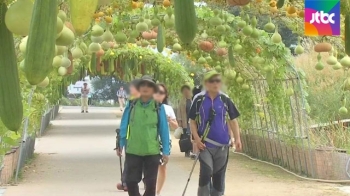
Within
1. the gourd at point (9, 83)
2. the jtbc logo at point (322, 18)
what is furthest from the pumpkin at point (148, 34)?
the gourd at point (9, 83)

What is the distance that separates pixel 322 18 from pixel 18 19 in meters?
5.10

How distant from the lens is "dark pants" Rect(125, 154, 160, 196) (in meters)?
6.47

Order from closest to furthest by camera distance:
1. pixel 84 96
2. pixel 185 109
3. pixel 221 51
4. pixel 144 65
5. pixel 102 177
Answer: pixel 102 177 < pixel 221 51 < pixel 185 109 < pixel 144 65 < pixel 84 96

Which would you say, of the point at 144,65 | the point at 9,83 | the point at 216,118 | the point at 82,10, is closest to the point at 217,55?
the point at 216,118

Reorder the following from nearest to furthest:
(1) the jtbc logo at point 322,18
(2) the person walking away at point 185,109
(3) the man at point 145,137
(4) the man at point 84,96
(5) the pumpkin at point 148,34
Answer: (1) the jtbc logo at point 322,18
(3) the man at point 145,137
(5) the pumpkin at point 148,34
(2) the person walking away at point 185,109
(4) the man at point 84,96

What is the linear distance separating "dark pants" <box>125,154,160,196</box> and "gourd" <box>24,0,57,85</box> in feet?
18.8

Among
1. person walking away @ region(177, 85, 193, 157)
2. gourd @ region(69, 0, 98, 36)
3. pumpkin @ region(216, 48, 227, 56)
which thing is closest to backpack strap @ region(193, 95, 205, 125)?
person walking away @ region(177, 85, 193, 157)

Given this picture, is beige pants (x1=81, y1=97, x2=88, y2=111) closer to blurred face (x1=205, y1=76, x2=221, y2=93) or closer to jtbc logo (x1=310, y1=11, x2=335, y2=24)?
blurred face (x1=205, y1=76, x2=221, y2=93)

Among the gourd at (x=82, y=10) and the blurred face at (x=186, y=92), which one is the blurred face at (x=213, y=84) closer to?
the blurred face at (x=186, y=92)

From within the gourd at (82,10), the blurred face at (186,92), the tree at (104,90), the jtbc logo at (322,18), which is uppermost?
the tree at (104,90)

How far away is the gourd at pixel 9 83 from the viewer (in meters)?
0.83

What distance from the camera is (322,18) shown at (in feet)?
18.6

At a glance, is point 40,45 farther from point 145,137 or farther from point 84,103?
point 84,103

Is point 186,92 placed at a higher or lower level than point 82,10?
higher
